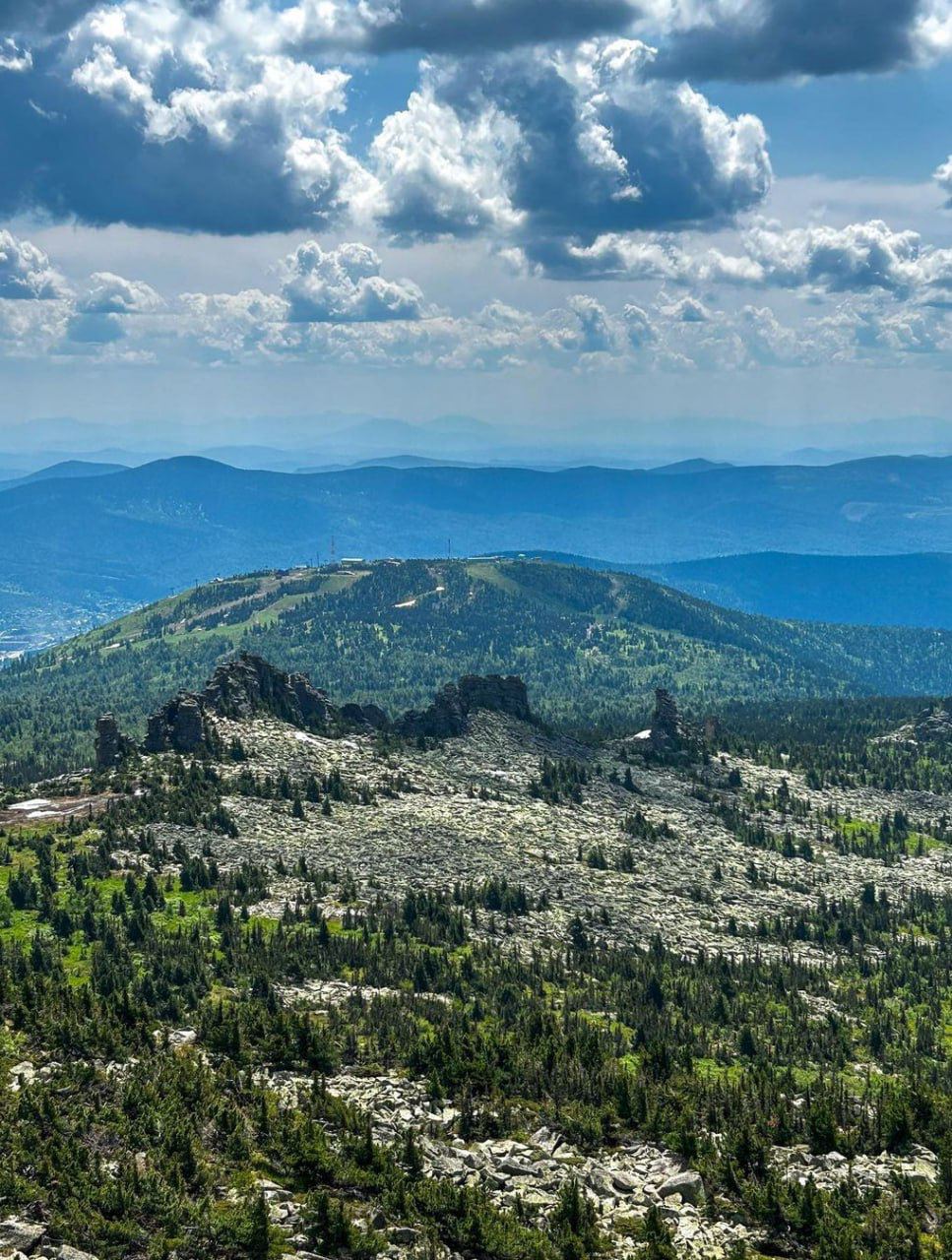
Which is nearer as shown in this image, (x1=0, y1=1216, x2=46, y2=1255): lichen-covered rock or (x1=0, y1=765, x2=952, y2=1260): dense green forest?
(x1=0, y1=1216, x2=46, y2=1255): lichen-covered rock

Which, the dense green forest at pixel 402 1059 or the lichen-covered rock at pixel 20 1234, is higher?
the lichen-covered rock at pixel 20 1234

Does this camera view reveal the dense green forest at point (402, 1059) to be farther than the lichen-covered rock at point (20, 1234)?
Yes

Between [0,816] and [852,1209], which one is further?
[0,816]

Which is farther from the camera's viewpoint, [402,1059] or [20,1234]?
[402,1059]

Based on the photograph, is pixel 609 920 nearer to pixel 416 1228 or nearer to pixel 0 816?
pixel 0 816

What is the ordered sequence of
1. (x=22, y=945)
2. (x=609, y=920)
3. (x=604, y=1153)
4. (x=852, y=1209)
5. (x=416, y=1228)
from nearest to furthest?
(x=416, y=1228) → (x=852, y=1209) → (x=604, y=1153) → (x=22, y=945) → (x=609, y=920)

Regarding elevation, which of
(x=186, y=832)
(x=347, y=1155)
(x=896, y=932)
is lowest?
(x=896, y=932)

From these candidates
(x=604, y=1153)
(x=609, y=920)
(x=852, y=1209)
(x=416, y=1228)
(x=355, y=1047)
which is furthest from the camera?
(x=609, y=920)

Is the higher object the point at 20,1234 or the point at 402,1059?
A: the point at 20,1234

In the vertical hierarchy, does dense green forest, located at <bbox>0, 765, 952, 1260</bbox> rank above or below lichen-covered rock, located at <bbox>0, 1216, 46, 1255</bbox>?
below

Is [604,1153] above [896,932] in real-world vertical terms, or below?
above

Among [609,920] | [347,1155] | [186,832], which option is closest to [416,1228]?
[347,1155]
